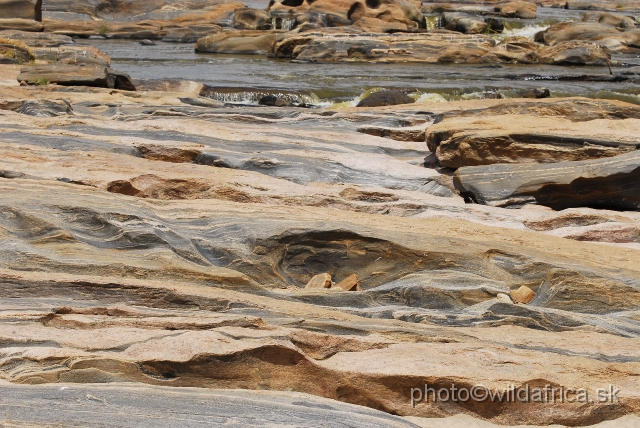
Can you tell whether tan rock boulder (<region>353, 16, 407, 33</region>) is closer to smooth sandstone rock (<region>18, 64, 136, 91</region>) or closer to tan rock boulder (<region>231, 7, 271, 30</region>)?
tan rock boulder (<region>231, 7, 271, 30</region>)

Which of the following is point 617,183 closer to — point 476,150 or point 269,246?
point 476,150

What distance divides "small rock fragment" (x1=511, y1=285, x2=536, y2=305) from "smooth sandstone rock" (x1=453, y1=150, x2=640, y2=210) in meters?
3.03

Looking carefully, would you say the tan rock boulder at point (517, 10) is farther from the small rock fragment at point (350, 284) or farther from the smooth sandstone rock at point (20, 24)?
the small rock fragment at point (350, 284)

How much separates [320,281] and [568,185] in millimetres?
4279

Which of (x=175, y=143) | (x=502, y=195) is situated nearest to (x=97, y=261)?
(x=175, y=143)

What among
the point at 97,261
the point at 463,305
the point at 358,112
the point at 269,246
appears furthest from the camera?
the point at 358,112

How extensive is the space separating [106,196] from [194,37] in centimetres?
2716

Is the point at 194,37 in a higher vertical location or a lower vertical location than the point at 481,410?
lower

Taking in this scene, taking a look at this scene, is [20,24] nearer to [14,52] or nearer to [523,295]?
[14,52]

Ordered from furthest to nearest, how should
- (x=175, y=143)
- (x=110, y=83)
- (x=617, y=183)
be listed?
1. (x=110, y=83)
2. (x=175, y=143)
3. (x=617, y=183)

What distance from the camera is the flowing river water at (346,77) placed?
21.1 metres

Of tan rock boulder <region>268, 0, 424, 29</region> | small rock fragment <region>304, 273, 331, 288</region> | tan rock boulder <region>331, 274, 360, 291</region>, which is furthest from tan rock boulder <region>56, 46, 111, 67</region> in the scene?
tan rock boulder <region>268, 0, 424, 29</region>

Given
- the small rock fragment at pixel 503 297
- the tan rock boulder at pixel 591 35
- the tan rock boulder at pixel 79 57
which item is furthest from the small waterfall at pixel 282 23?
the small rock fragment at pixel 503 297

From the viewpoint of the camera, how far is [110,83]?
16766mm
